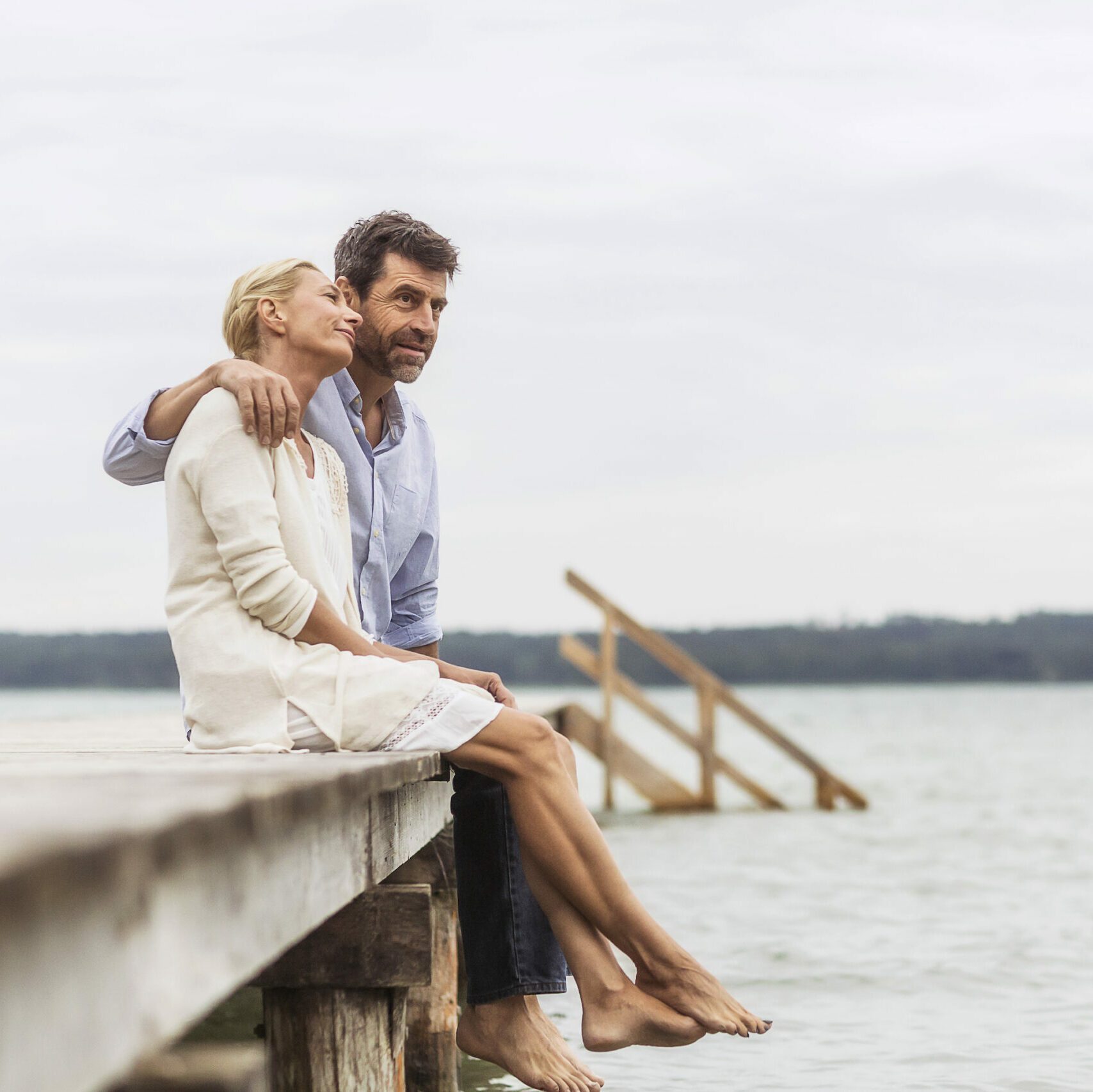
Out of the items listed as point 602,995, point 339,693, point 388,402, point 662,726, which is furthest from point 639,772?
point 339,693

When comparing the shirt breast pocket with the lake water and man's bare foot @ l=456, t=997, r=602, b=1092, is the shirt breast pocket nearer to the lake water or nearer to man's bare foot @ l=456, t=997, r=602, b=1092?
man's bare foot @ l=456, t=997, r=602, b=1092

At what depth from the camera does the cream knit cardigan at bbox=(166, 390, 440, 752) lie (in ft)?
8.36

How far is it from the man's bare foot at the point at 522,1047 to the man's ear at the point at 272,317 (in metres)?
1.36

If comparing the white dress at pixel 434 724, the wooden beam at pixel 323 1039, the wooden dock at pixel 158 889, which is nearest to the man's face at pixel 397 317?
the white dress at pixel 434 724

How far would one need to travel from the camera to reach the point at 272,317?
291 centimetres

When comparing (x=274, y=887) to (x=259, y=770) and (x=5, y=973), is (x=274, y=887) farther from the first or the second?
(x=5, y=973)

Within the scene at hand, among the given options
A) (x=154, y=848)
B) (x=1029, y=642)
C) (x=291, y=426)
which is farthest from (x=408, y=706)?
(x=1029, y=642)

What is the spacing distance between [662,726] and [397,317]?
10676 millimetres

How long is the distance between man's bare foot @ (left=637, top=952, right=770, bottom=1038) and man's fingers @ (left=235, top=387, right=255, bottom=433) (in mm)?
1185

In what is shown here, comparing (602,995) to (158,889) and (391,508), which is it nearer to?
(391,508)

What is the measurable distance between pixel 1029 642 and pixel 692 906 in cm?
8058

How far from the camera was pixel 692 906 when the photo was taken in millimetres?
8422

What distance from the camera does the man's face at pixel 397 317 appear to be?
3445 mm

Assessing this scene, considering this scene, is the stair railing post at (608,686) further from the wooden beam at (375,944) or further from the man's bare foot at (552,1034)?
the wooden beam at (375,944)
